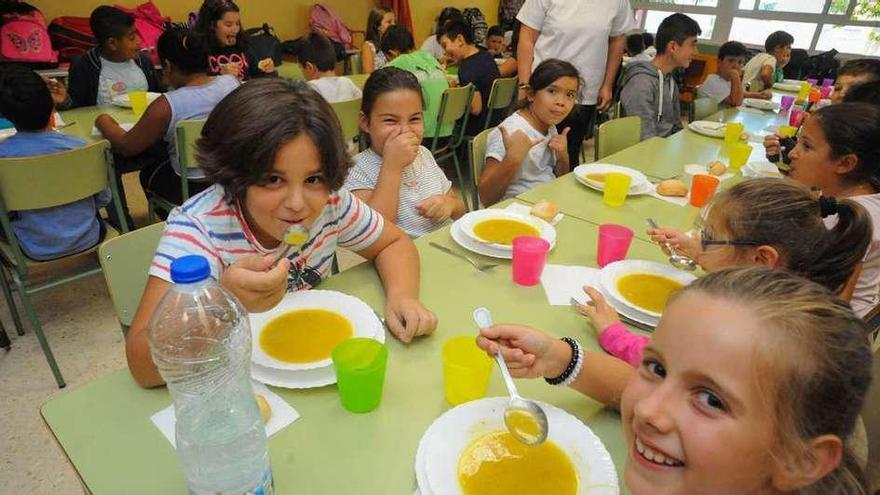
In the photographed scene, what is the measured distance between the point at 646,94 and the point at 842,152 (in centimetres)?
172

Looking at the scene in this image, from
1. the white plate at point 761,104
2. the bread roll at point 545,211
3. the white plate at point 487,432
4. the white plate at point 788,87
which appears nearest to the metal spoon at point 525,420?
the white plate at point 487,432

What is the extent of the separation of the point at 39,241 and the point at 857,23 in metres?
10.2

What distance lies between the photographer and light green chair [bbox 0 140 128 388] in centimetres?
200

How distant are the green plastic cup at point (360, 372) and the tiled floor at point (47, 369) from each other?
1.24 meters

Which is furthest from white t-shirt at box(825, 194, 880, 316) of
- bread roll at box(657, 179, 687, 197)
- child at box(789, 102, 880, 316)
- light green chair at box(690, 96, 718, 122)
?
light green chair at box(690, 96, 718, 122)

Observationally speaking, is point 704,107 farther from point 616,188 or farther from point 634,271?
point 634,271

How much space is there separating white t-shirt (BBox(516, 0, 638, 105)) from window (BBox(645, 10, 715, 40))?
20.2 feet

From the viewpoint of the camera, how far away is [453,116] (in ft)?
12.8

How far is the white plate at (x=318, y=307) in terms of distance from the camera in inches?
40.7

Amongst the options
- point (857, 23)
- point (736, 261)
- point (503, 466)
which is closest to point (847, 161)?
point (736, 261)

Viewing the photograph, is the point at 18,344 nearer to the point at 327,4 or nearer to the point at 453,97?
the point at 453,97

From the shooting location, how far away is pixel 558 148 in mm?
2508

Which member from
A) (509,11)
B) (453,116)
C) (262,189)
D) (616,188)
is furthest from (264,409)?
(509,11)

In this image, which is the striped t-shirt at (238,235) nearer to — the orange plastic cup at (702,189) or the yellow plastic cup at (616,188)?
the yellow plastic cup at (616,188)
